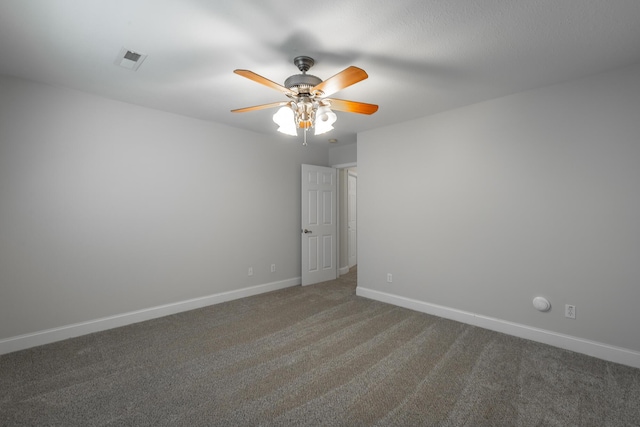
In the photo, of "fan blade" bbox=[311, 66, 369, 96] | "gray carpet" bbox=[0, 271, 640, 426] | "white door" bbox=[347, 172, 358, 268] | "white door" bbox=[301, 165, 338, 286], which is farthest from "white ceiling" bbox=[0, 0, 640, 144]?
"white door" bbox=[347, 172, 358, 268]

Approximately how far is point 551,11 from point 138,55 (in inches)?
111

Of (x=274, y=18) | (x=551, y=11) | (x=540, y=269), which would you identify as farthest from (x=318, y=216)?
(x=551, y=11)

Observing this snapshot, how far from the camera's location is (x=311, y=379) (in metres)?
2.14

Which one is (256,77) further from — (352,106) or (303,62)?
(352,106)

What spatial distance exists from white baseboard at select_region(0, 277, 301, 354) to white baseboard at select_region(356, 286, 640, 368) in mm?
2135

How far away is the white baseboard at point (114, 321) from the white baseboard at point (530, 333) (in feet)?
7.00

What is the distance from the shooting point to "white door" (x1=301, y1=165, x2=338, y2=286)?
4.83m

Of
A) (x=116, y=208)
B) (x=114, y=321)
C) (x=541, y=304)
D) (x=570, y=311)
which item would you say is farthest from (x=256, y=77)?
(x=570, y=311)

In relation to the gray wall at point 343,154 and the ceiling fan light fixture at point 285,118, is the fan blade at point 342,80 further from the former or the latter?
the gray wall at point 343,154

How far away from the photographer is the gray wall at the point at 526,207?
238 centimetres

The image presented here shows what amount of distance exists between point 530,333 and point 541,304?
0.32 m

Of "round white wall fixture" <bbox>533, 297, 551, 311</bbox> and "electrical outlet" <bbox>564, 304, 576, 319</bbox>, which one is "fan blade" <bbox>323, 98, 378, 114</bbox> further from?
"electrical outlet" <bbox>564, 304, 576, 319</bbox>

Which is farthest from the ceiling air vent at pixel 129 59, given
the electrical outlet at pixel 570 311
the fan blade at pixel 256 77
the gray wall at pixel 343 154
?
the electrical outlet at pixel 570 311

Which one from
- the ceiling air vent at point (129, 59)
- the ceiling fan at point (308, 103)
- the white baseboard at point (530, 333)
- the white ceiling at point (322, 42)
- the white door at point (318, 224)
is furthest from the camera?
the white door at point (318, 224)
